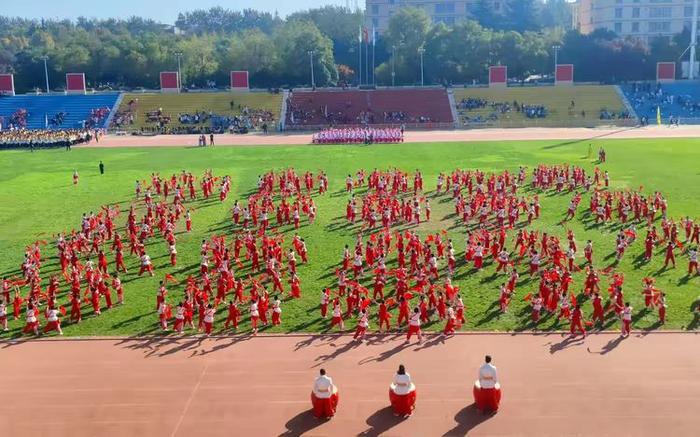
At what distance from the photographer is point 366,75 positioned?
81938mm

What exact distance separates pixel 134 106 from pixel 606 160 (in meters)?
43.5

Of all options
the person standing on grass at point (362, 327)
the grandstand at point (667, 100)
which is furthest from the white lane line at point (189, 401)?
the grandstand at point (667, 100)

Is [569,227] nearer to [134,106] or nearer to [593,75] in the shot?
[134,106]

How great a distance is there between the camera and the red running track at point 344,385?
10406 mm

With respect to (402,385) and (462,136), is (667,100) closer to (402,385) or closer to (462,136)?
(462,136)

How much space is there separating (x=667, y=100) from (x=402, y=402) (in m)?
61.3

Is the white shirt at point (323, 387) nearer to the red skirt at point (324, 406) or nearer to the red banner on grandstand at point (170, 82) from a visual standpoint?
the red skirt at point (324, 406)

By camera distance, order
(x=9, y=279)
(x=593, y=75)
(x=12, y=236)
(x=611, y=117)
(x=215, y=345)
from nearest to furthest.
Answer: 1. (x=215, y=345)
2. (x=9, y=279)
3. (x=12, y=236)
4. (x=611, y=117)
5. (x=593, y=75)

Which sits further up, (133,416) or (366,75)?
(366,75)

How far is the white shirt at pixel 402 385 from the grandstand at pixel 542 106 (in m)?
50.6

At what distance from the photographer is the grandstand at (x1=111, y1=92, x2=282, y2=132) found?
197 feet

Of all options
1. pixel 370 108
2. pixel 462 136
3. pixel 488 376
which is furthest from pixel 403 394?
pixel 370 108

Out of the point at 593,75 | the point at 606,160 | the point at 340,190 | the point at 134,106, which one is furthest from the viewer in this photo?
the point at 593,75

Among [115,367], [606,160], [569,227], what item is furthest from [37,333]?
[606,160]
